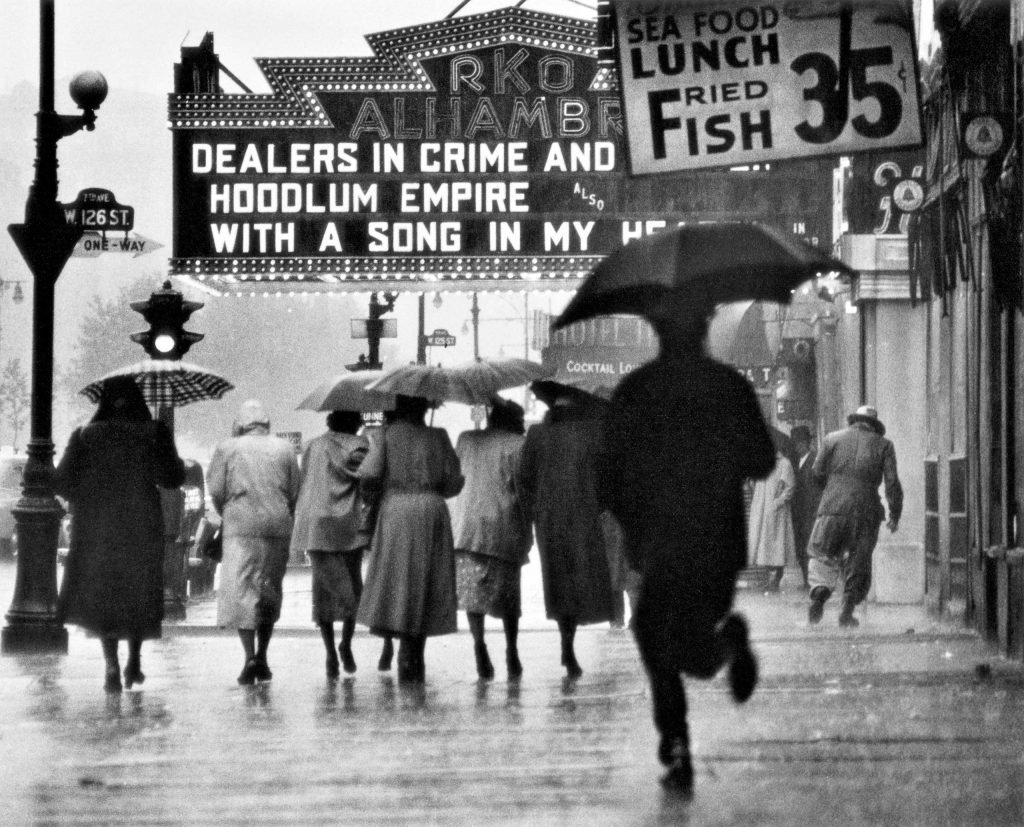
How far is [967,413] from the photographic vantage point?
17.2 meters

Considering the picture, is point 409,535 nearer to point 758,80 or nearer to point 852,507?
point 758,80

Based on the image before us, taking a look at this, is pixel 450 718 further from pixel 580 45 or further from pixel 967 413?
pixel 580 45

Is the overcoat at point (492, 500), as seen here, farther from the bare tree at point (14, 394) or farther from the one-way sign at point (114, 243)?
the bare tree at point (14, 394)

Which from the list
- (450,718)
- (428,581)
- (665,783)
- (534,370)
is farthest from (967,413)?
(665,783)

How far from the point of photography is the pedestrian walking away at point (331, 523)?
45.9ft

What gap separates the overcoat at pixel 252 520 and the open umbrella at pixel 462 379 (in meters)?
0.78

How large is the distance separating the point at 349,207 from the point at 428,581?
8.02 metres

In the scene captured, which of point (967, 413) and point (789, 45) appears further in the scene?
point (967, 413)

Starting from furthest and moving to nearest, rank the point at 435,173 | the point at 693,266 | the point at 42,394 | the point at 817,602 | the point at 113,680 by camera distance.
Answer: the point at 435,173 → the point at 817,602 → the point at 42,394 → the point at 113,680 → the point at 693,266

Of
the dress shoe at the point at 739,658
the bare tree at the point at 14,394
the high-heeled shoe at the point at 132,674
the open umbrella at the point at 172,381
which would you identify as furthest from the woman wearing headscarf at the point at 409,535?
the bare tree at the point at 14,394

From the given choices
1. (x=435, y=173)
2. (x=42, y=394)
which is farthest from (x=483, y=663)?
(x=435, y=173)

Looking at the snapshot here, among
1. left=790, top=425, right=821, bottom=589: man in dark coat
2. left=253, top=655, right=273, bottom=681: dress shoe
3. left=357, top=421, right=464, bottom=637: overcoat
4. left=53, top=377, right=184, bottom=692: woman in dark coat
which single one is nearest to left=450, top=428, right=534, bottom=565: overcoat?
left=357, top=421, right=464, bottom=637: overcoat

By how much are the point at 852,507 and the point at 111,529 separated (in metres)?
7.38

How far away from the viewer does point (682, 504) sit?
8477mm
